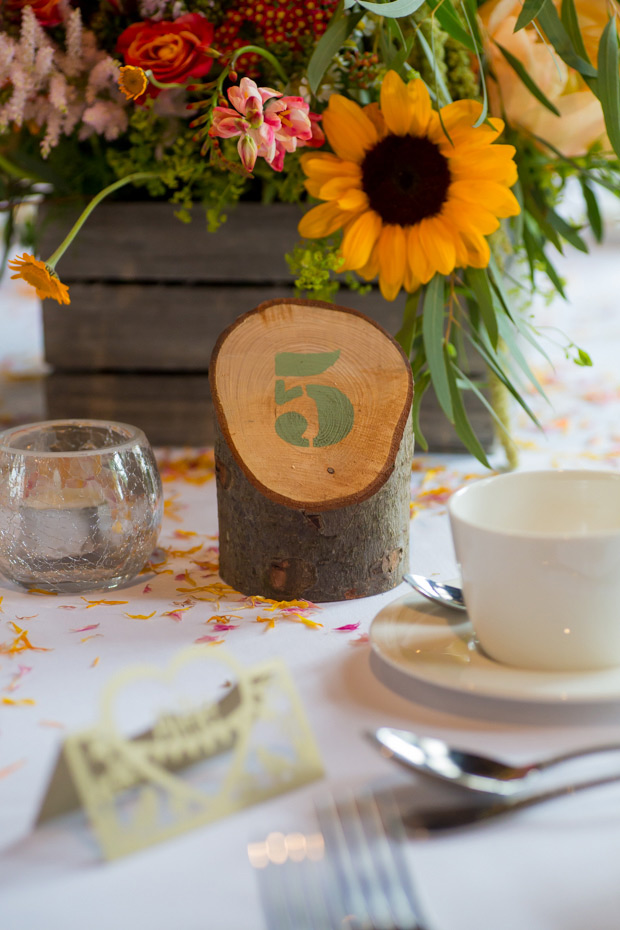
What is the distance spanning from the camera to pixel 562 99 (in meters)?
0.69

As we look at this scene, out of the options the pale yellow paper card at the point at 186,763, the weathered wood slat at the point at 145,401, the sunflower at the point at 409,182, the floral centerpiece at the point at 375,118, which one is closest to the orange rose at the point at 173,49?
the floral centerpiece at the point at 375,118

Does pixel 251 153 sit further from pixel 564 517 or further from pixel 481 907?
pixel 481 907

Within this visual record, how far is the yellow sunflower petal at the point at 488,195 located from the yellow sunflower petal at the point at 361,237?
0.19 ft

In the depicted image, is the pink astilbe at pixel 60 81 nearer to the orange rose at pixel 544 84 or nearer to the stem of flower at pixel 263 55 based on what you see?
the stem of flower at pixel 263 55

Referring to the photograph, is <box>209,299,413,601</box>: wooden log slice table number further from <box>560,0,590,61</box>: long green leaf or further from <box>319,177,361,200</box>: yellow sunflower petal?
<box>560,0,590,61</box>: long green leaf

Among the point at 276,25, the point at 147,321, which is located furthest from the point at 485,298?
the point at 147,321

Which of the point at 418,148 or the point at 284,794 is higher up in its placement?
the point at 418,148

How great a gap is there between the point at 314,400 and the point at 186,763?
0.86ft

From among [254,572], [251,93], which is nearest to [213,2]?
[251,93]

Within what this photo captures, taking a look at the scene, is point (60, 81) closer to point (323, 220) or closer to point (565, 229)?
point (323, 220)

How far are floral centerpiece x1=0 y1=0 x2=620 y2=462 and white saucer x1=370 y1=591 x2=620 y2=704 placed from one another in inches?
8.0

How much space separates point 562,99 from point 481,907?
0.60 metres

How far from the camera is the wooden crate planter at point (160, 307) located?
2.73 feet

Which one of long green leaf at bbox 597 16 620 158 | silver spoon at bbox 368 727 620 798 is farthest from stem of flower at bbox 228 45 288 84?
silver spoon at bbox 368 727 620 798
